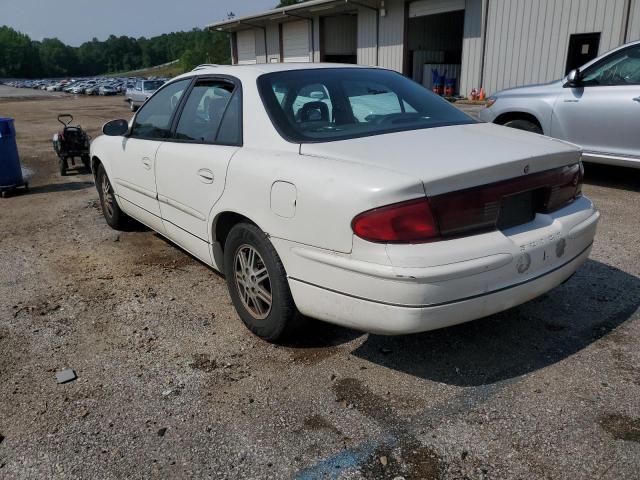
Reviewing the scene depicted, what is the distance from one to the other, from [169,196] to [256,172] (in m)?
1.28

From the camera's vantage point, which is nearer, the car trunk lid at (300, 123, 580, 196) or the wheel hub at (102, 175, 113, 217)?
the car trunk lid at (300, 123, 580, 196)

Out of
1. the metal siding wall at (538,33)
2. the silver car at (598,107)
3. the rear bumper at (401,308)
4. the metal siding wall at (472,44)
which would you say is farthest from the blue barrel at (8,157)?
the metal siding wall at (472,44)

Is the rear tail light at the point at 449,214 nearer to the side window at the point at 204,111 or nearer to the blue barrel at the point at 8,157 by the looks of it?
the side window at the point at 204,111

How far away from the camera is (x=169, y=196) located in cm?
404

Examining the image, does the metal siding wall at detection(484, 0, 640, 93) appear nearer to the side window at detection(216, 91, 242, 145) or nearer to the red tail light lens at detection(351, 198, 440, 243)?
the side window at detection(216, 91, 242, 145)

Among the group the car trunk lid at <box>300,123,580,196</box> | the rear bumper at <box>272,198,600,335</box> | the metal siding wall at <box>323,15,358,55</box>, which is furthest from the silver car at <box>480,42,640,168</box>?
the metal siding wall at <box>323,15,358,55</box>

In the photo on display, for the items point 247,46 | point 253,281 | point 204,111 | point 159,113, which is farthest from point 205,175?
point 247,46

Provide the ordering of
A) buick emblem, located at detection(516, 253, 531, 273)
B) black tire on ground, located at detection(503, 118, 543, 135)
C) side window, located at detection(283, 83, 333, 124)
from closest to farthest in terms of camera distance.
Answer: buick emblem, located at detection(516, 253, 531, 273) → side window, located at detection(283, 83, 333, 124) → black tire on ground, located at detection(503, 118, 543, 135)

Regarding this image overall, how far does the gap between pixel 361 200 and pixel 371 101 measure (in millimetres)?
1405

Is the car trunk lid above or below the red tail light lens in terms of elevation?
above

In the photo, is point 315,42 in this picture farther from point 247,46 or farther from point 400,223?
point 400,223

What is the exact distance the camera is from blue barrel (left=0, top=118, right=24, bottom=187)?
25.2 ft

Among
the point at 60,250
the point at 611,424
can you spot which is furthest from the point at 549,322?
the point at 60,250

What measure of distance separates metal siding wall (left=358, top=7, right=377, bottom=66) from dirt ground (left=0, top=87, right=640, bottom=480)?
21.5m
